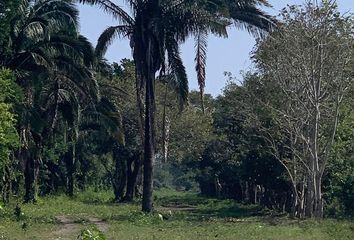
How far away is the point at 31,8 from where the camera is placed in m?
28.0

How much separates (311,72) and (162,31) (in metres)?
5.67

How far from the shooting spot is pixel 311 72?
2847 cm

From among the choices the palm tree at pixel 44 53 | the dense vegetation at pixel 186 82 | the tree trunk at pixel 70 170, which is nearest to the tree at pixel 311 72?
the dense vegetation at pixel 186 82

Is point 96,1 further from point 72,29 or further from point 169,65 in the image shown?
point 169,65

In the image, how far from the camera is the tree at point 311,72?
92.8 ft

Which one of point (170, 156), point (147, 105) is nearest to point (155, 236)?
point (147, 105)

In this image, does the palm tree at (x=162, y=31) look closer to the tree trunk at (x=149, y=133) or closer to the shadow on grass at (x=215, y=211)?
the tree trunk at (x=149, y=133)

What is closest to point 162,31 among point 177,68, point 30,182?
point 177,68

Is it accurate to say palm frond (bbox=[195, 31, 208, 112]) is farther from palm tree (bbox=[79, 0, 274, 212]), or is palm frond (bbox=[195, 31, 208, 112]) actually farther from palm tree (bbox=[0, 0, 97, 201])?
palm tree (bbox=[0, 0, 97, 201])

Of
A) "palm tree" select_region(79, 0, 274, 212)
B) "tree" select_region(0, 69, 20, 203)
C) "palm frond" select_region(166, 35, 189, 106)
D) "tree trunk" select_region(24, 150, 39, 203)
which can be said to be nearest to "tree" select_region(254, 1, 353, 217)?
"palm tree" select_region(79, 0, 274, 212)

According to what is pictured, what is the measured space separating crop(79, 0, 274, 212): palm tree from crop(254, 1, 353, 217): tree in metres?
1.35

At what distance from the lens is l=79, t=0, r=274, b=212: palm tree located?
26875mm

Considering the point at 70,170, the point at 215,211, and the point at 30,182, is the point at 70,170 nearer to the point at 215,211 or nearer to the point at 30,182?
the point at 30,182

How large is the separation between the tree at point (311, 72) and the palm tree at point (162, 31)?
135 cm
